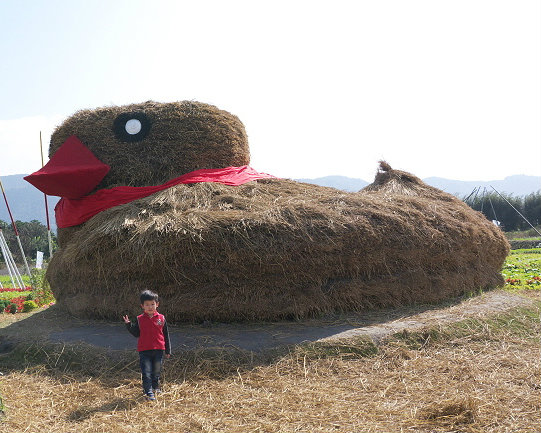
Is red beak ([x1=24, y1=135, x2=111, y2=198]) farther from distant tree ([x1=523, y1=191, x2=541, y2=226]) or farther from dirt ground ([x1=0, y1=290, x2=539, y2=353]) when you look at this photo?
distant tree ([x1=523, y1=191, x2=541, y2=226])

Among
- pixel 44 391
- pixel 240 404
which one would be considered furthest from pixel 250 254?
pixel 44 391

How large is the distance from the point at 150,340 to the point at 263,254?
182 cm

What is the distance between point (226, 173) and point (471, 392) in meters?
4.76

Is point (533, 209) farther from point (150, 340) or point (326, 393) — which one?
point (150, 340)

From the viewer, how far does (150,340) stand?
4.36m

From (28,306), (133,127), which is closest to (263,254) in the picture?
(133,127)

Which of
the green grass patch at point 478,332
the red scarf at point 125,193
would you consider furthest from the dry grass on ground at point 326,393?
the red scarf at point 125,193

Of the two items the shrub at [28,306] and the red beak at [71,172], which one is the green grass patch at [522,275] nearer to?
the red beak at [71,172]

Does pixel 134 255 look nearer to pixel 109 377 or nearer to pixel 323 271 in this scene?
pixel 109 377

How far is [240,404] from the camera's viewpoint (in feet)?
13.4

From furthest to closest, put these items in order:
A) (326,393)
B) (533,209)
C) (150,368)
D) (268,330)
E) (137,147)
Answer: (533,209)
(137,147)
(268,330)
(150,368)
(326,393)

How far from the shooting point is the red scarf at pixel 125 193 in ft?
23.7

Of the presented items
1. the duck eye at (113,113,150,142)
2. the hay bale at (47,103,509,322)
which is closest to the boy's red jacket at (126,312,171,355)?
the hay bale at (47,103,509,322)

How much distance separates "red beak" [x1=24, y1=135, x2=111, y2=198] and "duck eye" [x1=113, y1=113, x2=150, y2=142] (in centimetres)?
56
